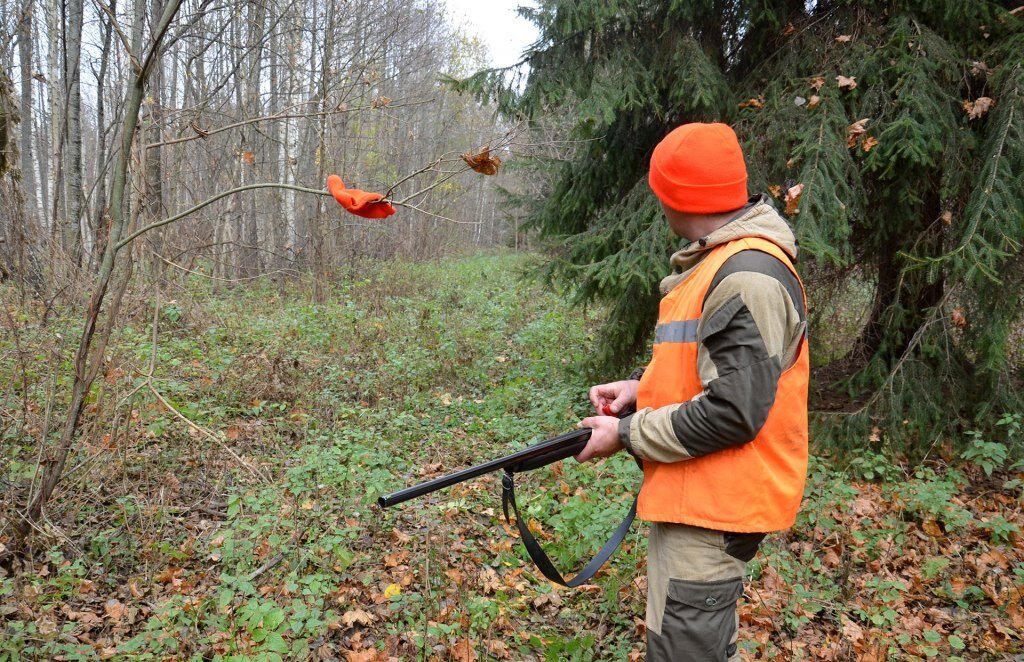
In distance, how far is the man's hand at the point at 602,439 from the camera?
6.73ft

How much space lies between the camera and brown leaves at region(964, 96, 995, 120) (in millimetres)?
4754

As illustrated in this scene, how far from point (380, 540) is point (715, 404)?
11.0ft

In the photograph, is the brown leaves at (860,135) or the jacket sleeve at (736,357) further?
the brown leaves at (860,135)

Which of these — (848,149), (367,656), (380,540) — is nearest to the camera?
(367,656)

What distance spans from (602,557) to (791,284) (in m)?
1.21

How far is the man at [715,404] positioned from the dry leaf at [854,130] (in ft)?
11.7

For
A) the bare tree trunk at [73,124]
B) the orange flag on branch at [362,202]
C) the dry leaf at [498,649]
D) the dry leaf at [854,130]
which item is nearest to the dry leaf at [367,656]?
the dry leaf at [498,649]

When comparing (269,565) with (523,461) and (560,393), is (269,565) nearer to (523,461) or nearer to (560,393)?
(523,461)

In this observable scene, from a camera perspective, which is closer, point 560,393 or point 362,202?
point 362,202

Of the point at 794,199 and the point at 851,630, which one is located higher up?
the point at 794,199

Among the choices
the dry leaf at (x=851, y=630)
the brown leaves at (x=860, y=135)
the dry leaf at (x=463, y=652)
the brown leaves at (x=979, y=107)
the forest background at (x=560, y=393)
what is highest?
the brown leaves at (x=979, y=107)

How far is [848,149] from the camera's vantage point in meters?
4.89

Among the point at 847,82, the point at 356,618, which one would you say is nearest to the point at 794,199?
the point at 847,82

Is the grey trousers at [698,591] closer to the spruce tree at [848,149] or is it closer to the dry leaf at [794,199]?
the spruce tree at [848,149]
